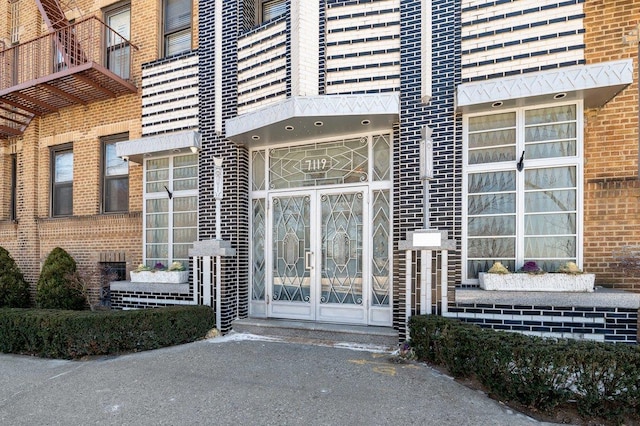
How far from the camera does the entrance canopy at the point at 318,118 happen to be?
234 inches

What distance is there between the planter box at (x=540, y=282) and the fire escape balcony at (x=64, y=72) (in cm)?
841

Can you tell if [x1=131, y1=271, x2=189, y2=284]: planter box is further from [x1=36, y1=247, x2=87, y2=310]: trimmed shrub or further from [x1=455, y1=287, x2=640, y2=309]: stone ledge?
[x1=455, y1=287, x2=640, y2=309]: stone ledge

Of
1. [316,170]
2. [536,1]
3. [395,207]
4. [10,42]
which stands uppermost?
[10,42]

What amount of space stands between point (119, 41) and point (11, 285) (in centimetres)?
655

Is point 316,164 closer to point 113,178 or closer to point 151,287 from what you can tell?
point 151,287

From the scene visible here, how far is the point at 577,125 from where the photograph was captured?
549 cm

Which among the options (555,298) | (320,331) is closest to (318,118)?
(320,331)

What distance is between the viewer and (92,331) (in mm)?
5945

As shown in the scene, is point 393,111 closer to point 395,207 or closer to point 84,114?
point 395,207

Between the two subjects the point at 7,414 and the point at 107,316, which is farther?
the point at 107,316

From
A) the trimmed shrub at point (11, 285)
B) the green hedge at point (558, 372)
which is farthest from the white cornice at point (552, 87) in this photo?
the trimmed shrub at point (11, 285)

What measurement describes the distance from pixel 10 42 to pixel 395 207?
11.9 metres

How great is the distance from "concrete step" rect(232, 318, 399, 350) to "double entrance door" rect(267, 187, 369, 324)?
258 millimetres

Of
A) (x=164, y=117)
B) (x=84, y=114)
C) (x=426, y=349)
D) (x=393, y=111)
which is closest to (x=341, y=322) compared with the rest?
(x=426, y=349)
